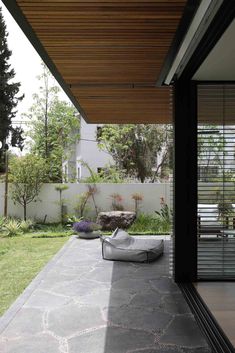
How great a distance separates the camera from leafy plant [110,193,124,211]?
1287cm

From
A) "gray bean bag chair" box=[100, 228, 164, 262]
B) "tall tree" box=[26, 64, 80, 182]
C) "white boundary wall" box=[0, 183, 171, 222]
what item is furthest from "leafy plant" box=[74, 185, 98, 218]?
"gray bean bag chair" box=[100, 228, 164, 262]

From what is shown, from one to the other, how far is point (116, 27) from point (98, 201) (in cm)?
977

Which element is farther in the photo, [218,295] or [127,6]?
[218,295]

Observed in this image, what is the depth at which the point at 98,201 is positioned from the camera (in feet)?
42.7

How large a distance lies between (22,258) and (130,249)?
7.81 ft

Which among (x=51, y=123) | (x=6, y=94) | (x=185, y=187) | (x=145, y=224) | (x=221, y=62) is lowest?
(x=145, y=224)

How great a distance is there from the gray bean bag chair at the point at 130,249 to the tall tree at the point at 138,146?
10607 mm

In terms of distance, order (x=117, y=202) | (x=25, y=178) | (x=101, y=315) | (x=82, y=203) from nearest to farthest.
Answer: (x=101, y=315), (x=25, y=178), (x=82, y=203), (x=117, y=202)

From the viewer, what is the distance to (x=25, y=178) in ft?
41.5

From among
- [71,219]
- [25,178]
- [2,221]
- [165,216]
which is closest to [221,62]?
[165,216]

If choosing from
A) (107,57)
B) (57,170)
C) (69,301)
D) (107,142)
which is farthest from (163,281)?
(107,142)

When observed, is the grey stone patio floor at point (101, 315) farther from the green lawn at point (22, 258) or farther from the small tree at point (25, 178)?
the small tree at point (25, 178)

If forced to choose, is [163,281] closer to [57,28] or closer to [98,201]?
[57,28]

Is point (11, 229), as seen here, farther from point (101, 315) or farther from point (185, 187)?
point (101, 315)
